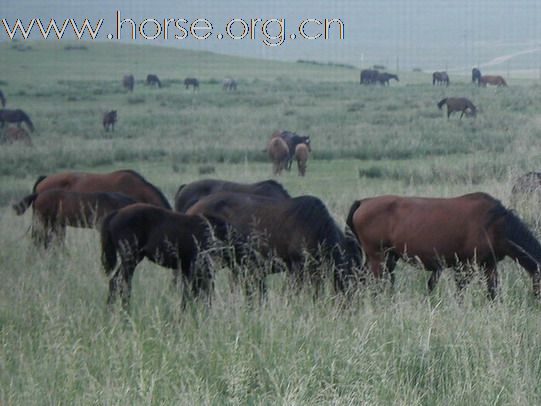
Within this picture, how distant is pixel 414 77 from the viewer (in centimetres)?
8450

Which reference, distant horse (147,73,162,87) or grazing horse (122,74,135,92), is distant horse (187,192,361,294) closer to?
grazing horse (122,74,135,92)

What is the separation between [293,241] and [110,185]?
3613mm

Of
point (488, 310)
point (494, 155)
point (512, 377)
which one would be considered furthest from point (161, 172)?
point (512, 377)

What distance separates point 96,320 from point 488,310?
8.67ft

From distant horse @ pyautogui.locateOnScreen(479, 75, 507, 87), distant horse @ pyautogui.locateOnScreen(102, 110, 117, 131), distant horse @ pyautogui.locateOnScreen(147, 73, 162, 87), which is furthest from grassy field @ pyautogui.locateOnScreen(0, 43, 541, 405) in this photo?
distant horse @ pyautogui.locateOnScreen(479, 75, 507, 87)

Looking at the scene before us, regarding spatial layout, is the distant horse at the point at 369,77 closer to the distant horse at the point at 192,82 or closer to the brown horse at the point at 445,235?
the distant horse at the point at 192,82

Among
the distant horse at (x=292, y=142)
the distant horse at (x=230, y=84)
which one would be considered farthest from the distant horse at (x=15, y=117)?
the distant horse at (x=230, y=84)

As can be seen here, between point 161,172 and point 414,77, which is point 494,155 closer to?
point 161,172

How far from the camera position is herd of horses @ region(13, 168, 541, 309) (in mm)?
7211

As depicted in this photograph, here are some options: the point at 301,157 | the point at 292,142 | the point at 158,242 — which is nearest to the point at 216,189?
the point at 158,242

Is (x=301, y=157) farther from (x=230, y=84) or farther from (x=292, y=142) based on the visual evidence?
(x=230, y=84)

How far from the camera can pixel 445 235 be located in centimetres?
753

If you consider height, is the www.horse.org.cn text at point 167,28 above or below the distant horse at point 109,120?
above

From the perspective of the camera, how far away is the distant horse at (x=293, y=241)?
731 cm
